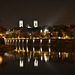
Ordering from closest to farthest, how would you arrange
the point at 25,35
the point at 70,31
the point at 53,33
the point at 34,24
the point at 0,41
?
the point at 0,41, the point at 70,31, the point at 53,33, the point at 25,35, the point at 34,24

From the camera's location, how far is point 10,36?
92.7 m

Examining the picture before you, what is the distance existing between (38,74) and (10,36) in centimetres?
8370

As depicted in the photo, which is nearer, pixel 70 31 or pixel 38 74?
pixel 38 74

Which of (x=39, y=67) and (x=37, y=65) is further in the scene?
(x=37, y=65)

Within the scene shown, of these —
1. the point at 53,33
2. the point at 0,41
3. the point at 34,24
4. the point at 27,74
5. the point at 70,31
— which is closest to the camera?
the point at 27,74

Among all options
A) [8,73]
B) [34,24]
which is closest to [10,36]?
[34,24]

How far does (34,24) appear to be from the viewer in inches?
5079

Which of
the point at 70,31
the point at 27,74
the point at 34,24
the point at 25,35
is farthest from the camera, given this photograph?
the point at 34,24

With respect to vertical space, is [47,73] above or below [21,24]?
below

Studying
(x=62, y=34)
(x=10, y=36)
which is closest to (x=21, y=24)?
(x=10, y=36)

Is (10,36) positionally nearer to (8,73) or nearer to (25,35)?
(25,35)

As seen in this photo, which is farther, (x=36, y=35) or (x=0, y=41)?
(x=36, y=35)

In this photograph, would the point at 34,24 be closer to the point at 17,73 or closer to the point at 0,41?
the point at 0,41

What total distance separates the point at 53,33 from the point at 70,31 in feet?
35.9
